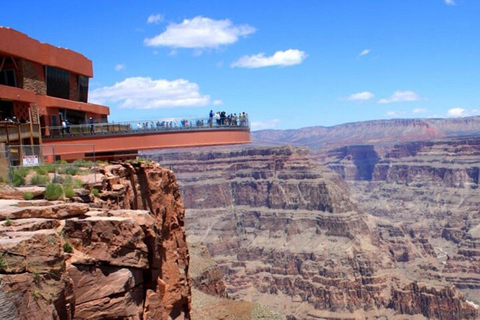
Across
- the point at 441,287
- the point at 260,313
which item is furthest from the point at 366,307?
the point at 260,313

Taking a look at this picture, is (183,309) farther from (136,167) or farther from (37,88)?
(37,88)

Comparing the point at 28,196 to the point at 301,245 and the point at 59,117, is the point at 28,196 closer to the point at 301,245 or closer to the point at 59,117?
the point at 59,117

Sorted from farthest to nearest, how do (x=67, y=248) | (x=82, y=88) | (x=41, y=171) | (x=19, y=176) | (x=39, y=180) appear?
(x=82, y=88) < (x=41, y=171) < (x=19, y=176) < (x=39, y=180) < (x=67, y=248)

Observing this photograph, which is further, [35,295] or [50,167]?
[50,167]

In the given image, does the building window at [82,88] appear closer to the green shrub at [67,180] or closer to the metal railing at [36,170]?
the metal railing at [36,170]

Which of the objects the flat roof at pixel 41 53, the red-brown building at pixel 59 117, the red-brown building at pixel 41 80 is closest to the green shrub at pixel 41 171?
the red-brown building at pixel 59 117

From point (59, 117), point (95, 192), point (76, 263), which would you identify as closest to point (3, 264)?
point (76, 263)
